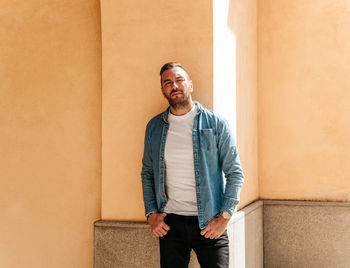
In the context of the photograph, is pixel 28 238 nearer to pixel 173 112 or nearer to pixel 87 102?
pixel 87 102

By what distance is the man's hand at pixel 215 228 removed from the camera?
3199mm

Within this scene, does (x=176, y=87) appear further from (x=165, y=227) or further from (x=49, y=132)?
(x=49, y=132)

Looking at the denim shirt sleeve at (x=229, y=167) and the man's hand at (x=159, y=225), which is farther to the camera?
the man's hand at (x=159, y=225)

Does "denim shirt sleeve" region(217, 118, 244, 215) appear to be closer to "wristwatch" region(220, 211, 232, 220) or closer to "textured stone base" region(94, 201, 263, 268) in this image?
"wristwatch" region(220, 211, 232, 220)

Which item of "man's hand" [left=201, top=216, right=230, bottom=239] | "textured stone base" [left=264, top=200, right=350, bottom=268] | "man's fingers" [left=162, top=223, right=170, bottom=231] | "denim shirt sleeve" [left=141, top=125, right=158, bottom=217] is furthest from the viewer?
"textured stone base" [left=264, top=200, right=350, bottom=268]

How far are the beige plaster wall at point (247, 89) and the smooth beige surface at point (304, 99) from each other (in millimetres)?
162

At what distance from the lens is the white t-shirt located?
335 cm

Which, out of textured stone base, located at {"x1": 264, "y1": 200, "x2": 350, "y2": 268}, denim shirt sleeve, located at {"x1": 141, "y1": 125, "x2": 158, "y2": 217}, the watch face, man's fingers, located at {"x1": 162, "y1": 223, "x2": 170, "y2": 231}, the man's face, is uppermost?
the man's face

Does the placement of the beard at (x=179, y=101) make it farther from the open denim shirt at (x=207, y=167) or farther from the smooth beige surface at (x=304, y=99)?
the smooth beige surface at (x=304, y=99)

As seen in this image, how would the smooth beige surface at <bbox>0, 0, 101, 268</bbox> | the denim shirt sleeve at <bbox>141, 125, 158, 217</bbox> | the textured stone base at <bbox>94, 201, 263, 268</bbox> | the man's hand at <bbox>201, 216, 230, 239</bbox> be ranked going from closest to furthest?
the man's hand at <bbox>201, 216, 230, 239</bbox>
the denim shirt sleeve at <bbox>141, 125, 158, 217</bbox>
the textured stone base at <bbox>94, 201, 263, 268</bbox>
the smooth beige surface at <bbox>0, 0, 101, 268</bbox>

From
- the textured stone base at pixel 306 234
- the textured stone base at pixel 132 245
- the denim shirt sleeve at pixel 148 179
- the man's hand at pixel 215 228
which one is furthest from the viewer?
the textured stone base at pixel 306 234

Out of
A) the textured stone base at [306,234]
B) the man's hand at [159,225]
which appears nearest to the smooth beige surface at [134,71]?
the man's hand at [159,225]

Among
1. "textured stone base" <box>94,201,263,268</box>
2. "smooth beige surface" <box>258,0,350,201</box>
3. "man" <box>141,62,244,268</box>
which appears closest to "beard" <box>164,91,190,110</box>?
"man" <box>141,62,244,268</box>

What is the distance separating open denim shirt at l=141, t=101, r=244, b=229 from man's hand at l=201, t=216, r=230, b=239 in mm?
36
